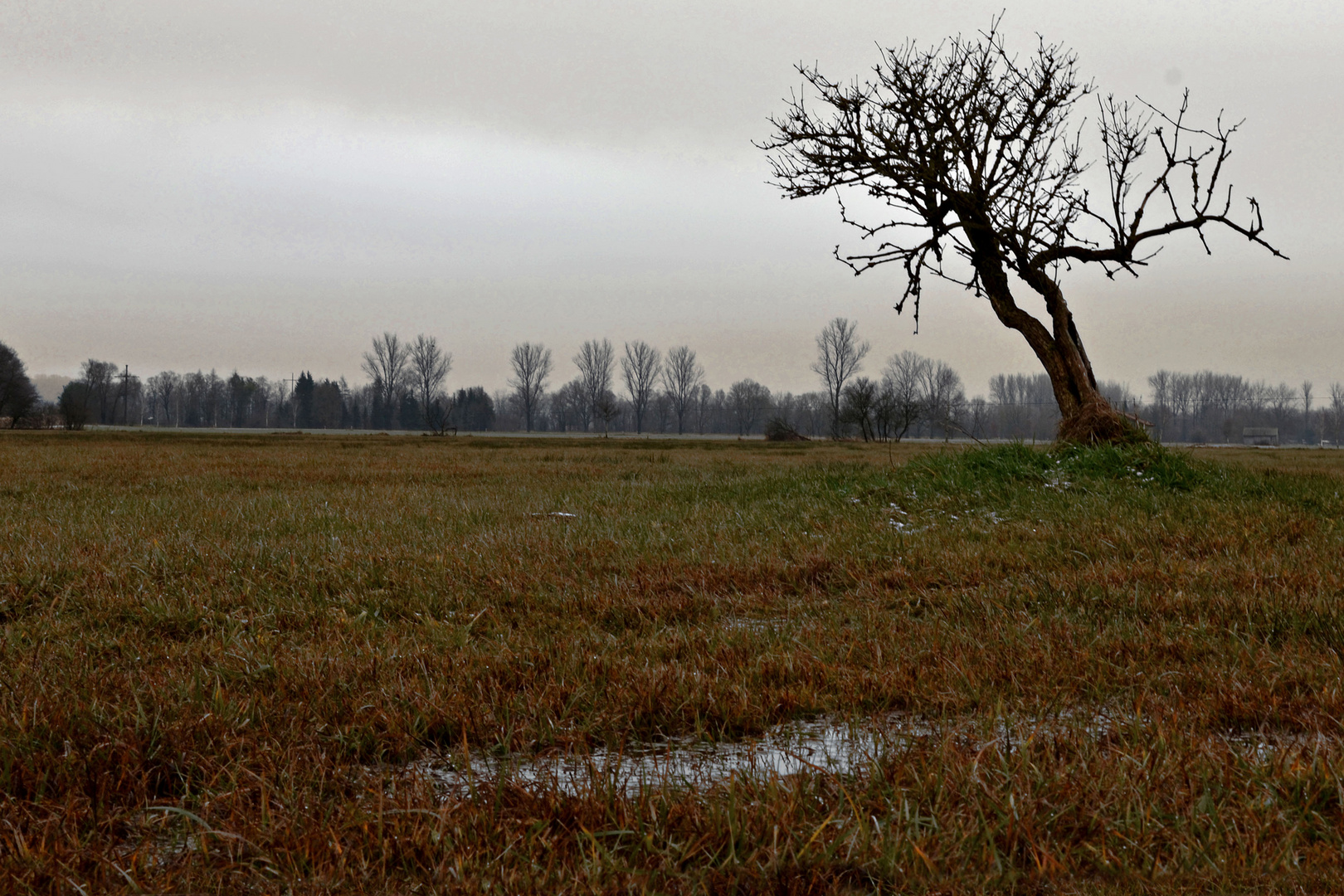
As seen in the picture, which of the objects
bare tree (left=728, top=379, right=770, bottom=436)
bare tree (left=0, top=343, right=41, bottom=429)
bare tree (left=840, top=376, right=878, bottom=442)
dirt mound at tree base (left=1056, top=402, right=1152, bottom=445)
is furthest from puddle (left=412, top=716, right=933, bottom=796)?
bare tree (left=728, top=379, right=770, bottom=436)

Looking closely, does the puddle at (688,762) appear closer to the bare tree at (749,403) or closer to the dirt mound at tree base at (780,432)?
the dirt mound at tree base at (780,432)

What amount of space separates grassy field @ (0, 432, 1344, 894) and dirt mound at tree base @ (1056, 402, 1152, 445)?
3814mm

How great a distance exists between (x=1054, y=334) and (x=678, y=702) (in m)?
11.1

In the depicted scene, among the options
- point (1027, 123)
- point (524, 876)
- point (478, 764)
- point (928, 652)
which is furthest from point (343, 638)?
point (1027, 123)

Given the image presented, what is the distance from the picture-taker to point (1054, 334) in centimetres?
1195

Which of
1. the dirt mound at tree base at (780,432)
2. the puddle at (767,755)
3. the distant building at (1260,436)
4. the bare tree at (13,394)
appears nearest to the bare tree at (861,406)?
the dirt mound at tree base at (780,432)

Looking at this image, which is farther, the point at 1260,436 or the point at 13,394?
the point at 1260,436

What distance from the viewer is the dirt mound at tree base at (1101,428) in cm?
1064

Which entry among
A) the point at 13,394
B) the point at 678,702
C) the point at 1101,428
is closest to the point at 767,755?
the point at 678,702

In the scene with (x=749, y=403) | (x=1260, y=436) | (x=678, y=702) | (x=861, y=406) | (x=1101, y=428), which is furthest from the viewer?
(x=749, y=403)

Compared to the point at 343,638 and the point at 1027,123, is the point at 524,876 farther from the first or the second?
the point at 1027,123

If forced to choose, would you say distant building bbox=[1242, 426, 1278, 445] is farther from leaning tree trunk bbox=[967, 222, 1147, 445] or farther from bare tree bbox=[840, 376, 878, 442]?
leaning tree trunk bbox=[967, 222, 1147, 445]

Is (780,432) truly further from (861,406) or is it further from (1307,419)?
→ (1307,419)

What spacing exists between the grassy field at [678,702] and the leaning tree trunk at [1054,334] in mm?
4525
